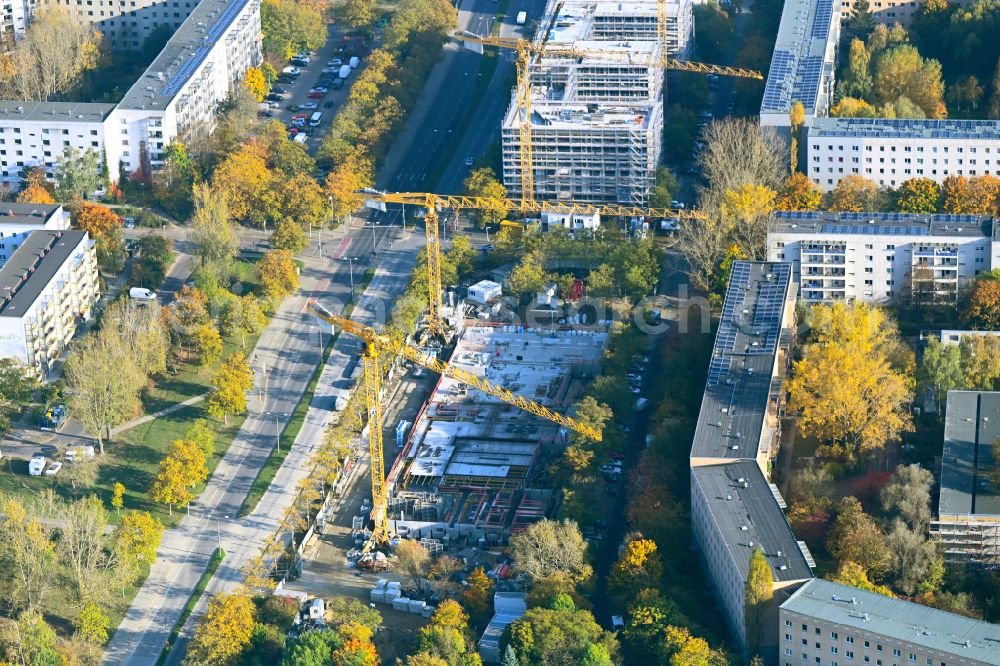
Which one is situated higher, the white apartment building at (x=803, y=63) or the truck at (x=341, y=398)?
the white apartment building at (x=803, y=63)

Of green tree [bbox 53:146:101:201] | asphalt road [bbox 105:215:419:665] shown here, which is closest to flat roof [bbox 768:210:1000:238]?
asphalt road [bbox 105:215:419:665]

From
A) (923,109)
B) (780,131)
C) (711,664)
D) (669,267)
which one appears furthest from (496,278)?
(711,664)

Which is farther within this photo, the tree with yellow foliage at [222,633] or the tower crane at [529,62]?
the tower crane at [529,62]

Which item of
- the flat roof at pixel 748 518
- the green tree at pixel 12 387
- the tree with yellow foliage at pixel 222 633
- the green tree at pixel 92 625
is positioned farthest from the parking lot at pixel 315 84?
the tree with yellow foliage at pixel 222 633

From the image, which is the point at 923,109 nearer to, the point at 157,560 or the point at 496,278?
the point at 496,278

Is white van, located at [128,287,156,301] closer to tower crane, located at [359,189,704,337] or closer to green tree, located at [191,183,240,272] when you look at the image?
green tree, located at [191,183,240,272]

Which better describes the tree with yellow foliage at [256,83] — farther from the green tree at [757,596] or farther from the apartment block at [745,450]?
the green tree at [757,596]
